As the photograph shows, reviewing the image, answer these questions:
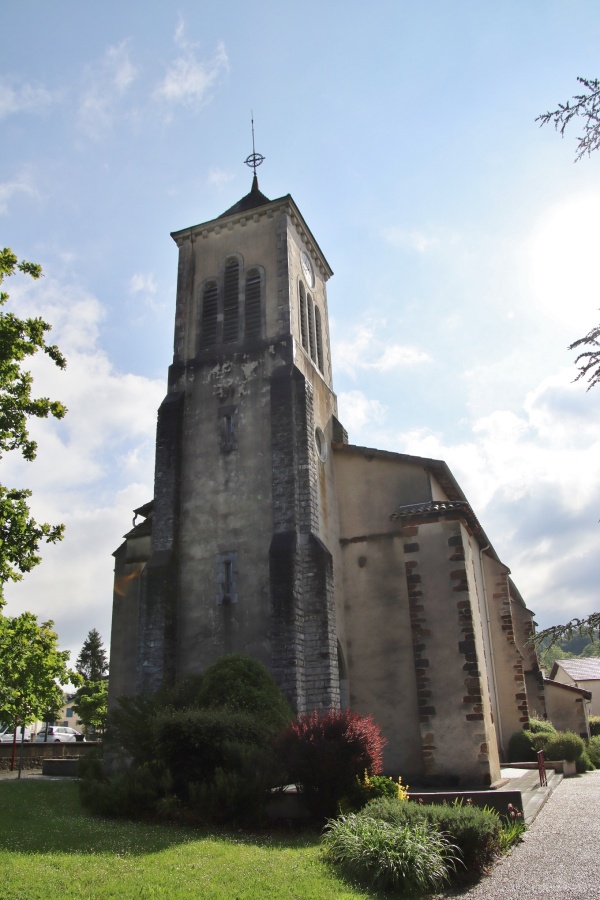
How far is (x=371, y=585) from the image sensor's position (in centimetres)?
1967

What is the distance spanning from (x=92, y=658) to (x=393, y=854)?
237 feet

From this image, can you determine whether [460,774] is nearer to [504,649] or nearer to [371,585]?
[371,585]

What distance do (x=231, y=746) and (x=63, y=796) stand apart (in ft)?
15.8

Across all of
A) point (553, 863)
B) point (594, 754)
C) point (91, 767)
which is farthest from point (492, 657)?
point (91, 767)

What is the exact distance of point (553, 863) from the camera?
9102 millimetres

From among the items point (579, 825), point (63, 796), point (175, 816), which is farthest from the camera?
point (63, 796)

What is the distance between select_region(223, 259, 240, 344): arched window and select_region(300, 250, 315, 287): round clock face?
2.52m

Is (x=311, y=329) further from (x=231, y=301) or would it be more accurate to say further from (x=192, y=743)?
(x=192, y=743)

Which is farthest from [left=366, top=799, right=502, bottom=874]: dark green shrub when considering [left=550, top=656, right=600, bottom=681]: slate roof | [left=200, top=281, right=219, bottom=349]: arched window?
[left=550, top=656, right=600, bottom=681]: slate roof

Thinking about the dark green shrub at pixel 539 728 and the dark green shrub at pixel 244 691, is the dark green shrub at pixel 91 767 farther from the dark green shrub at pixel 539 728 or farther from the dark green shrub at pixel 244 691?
the dark green shrub at pixel 539 728

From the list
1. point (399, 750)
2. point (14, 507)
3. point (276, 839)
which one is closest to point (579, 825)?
point (276, 839)

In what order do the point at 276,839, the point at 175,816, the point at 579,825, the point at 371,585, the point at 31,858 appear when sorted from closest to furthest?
1. the point at 31,858
2. the point at 276,839
3. the point at 175,816
4. the point at 579,825
5. the point at 371,585

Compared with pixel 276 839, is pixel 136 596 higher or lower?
higher

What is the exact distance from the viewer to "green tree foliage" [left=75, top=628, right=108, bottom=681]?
72.8 m
